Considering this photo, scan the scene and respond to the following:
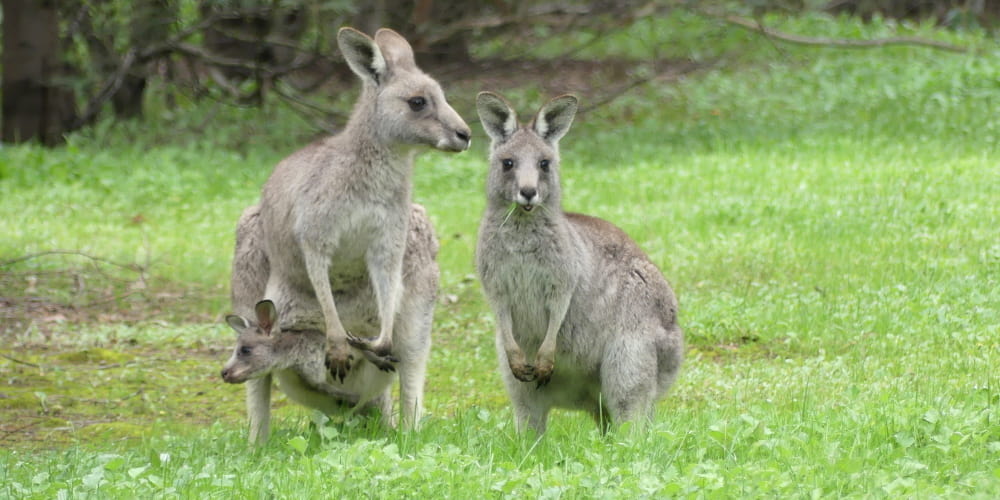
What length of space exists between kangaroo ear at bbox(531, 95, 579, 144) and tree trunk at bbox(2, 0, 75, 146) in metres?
11.4

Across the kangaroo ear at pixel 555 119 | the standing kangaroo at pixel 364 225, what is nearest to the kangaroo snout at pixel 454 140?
the standing kangaroo at pixel 364 225

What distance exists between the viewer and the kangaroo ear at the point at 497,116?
6.44m

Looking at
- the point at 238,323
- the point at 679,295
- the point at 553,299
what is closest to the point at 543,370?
the point at 553,299

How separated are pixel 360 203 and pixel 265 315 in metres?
0.74

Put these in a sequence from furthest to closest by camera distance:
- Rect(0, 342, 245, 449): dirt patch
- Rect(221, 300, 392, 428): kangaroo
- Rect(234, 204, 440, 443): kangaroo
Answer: Rect(0, 342, 245, 449): dirt patch, Rect(234, 204, 440, 443): kangaroo, Rect(221, 300, 392, 428): kangaroo

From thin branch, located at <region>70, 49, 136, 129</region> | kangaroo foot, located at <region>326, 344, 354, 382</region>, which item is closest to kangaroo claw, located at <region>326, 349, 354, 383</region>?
kangaroo foot, located at <region>326, 344, 354, 382</region>

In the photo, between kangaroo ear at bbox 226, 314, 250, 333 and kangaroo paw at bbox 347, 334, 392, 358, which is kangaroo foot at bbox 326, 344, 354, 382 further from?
kangaroo ear at bbox 226, 314, 250, 333

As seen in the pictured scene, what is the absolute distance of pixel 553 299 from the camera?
6.33 metres

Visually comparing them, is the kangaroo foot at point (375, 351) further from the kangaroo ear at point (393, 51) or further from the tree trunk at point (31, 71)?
the tree trunk at point (31, 71)

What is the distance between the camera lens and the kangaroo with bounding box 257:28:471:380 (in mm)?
6762

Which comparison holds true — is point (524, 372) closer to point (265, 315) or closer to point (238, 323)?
point (265, 315)

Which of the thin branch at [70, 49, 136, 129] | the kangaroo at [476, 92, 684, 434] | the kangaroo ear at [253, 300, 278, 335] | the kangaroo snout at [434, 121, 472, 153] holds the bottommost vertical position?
the thin branch at [70, 49, 136, 129]

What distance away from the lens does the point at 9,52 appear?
16547 millimetres

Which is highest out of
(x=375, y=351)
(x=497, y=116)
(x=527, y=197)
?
(x=497, y=116)
